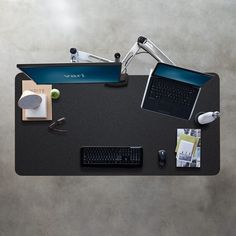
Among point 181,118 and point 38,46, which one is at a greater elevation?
point 38,46

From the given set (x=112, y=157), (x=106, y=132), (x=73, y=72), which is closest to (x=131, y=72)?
(x=106, y=132)

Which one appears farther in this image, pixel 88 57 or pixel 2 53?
pixel 2 53

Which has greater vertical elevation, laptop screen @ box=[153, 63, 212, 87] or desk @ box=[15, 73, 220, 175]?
laptop screen @ box=[153, 63, 212, 87]

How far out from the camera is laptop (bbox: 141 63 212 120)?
2035mm

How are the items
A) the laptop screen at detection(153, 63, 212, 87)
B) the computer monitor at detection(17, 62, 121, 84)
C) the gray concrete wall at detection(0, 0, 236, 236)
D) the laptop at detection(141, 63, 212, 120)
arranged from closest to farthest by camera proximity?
the computer monitor at detection(17, 62, 121, 84)
the laptop screen at detection(153, 63, 212, 87)
the laptop at detection(141, 63, 212, 120)
the gray concrete wall at detection(0, 0, 236, 236)

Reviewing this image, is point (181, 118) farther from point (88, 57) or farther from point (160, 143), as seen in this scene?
point (88, 57)

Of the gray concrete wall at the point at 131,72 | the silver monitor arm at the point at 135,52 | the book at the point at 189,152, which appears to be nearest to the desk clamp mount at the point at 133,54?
the silver monitor arm at the point at 135,52

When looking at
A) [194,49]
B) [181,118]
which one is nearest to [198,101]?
[181,118]

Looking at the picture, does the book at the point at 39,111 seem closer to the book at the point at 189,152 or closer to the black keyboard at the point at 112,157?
the black keyboard at the point at 112,157

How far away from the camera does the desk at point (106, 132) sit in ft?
6.97

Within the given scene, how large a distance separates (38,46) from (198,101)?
1574mm

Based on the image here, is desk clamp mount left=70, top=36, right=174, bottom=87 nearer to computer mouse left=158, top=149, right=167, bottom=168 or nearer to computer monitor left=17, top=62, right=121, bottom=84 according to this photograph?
computer monitor left=17, top=62, right=121, bottom=84

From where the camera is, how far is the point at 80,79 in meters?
1.85

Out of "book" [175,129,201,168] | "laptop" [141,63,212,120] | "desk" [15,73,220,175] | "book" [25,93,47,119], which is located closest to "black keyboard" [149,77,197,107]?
"laptop" [141,63,212,120]
